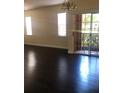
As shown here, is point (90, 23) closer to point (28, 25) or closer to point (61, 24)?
point (61, 24)

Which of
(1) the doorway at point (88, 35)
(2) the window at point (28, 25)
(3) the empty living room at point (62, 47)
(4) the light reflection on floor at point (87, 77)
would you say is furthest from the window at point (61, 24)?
(4) the light reflection on floor at point (87, 77)

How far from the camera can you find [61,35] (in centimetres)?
1139

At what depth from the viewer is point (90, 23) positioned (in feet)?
30.3

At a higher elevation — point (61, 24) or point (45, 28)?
point (61, 24)

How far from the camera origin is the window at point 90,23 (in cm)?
903

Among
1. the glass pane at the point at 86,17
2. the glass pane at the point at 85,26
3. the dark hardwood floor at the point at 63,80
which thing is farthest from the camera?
the glass pane at the point at 85,26

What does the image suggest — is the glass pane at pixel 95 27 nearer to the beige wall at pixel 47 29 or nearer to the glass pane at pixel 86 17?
the glass pane at pixel 86 17

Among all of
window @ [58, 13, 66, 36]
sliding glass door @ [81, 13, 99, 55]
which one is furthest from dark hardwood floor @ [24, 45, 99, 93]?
window @ [58, 13, 66, 36]

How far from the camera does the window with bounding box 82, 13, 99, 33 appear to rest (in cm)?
903

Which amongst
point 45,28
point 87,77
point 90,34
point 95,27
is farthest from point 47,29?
point 87,77
